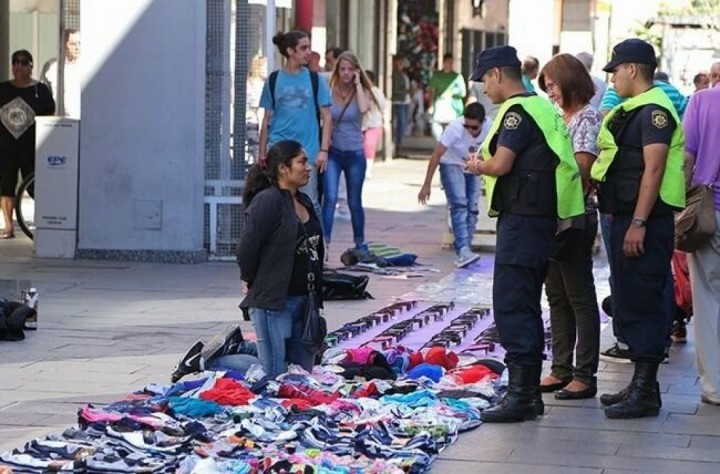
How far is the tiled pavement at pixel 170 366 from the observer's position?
754 cm

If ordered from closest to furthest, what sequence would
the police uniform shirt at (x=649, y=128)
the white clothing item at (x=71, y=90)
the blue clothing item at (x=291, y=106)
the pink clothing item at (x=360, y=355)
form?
the police uniform shirt at (x=649, y=128) → the pink clothing item at (x=360, y=355) → the blue clothing item at (x=291, y=106) → the white clothing item at (x=71, y=90)

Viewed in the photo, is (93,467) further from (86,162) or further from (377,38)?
(377,38)

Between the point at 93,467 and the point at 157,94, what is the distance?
7847 millimetres

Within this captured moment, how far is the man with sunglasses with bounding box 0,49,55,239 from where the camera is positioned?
16.0 meters

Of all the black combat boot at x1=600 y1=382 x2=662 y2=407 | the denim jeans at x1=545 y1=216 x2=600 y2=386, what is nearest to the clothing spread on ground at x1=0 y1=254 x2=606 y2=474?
the denim jeans at x1=545 y1=216 x2=600 y2=386

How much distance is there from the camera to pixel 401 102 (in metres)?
32.9

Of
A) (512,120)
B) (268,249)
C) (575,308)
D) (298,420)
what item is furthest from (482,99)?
(298,420)

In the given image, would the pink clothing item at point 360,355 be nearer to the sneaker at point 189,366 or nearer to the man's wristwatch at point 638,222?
the sneaker at point 189,366

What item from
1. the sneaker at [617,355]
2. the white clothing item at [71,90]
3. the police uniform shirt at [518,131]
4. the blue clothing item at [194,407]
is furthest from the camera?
the white clothing item at [71,90]

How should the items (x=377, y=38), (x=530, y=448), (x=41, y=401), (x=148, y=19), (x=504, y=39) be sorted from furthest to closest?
(x=504, y=39), (x=377, y=38), (x=148, y=19), (x=41, y=401), (x=530, y=448)

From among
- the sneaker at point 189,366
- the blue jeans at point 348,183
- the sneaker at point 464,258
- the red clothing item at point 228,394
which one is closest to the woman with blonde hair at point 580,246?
the red clothing item at point 228,394

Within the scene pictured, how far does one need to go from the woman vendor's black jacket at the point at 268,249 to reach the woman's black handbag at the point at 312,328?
157 mm

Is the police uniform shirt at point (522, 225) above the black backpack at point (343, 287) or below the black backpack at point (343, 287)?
above

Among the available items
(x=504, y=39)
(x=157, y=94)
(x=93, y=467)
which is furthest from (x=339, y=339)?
(x=504, y=39)
